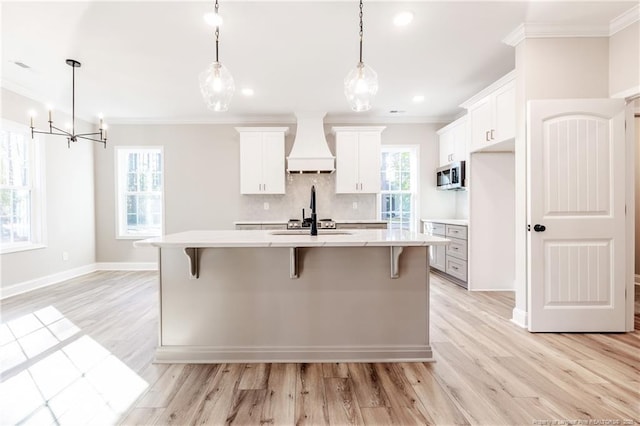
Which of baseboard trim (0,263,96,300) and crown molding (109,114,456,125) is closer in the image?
baseboard trim (0,263,96,300)

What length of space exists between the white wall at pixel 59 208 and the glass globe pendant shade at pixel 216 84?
3676 millimetres

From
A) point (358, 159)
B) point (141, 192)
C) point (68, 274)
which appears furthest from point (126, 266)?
point (358, 159)

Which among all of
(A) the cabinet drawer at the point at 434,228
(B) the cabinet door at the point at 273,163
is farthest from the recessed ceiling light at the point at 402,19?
(A) the cabinet drawer at the point at 434,228

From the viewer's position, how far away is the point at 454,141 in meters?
4.96

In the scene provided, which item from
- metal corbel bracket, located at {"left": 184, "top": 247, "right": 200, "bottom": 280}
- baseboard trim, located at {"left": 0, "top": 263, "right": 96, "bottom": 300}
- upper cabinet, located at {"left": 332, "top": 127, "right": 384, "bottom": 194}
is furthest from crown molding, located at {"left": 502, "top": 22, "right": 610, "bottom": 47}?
baseboard trim, located at {"left": 0, "top": 263, "right": 96, "bottom": 300}

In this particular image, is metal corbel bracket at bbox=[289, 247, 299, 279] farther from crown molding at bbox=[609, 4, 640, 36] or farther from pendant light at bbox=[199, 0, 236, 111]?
crown molding at bbox=[609, 4, 640, 36]

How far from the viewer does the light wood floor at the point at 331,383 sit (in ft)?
5.39

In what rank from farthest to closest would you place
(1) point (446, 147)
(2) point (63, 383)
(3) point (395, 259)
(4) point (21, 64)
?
(1) point (446, 147)
(4) point (21, 64)
(3) point (395, 259)
(2) point (63, 383)

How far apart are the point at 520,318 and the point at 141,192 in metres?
6.00

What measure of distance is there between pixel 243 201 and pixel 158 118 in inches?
82.3

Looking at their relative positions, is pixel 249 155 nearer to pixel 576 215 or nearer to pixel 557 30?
pixel 557 30

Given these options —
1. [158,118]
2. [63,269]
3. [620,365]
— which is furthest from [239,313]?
[158,118]

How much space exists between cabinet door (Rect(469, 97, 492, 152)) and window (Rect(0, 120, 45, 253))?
599 centimetres

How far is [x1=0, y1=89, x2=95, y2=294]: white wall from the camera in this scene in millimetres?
4043
